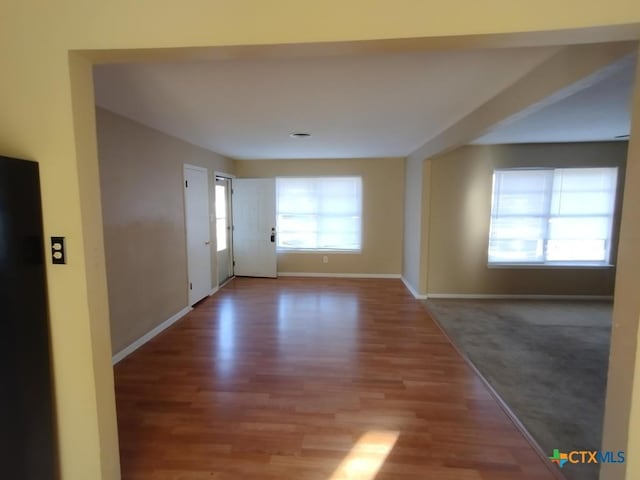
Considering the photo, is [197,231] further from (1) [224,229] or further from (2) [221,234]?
(1) [224,229]

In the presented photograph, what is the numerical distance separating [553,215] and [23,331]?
235 inches

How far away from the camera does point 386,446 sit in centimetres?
190

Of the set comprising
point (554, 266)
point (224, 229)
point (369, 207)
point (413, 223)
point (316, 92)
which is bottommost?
point (554, 266)

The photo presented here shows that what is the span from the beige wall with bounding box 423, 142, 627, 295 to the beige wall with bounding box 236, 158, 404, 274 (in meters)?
1.22

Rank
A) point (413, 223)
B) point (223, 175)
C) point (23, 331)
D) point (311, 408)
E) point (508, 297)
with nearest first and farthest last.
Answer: point (23, 331)
point (311, 408)
point (508, 297)
point (413, 223)
point (223, 175)

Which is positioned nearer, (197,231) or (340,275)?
(197,231)

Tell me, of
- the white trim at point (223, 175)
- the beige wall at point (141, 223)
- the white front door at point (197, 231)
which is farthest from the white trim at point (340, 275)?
the beige wall at point (141, 223)

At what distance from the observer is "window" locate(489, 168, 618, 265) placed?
15.3 feet

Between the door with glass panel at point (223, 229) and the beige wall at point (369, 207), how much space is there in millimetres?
569

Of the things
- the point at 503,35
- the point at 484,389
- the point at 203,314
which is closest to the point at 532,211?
the point at 484,389

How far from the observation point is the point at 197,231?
451 cm

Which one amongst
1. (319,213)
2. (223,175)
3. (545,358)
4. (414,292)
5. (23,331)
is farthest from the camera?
(319,213)

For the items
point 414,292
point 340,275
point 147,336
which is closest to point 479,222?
point 414,292

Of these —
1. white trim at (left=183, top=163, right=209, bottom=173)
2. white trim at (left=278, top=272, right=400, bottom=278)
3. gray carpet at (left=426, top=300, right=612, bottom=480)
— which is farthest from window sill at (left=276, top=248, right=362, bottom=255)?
white trim at (left=183, top=163, right=209, bottom=173)
